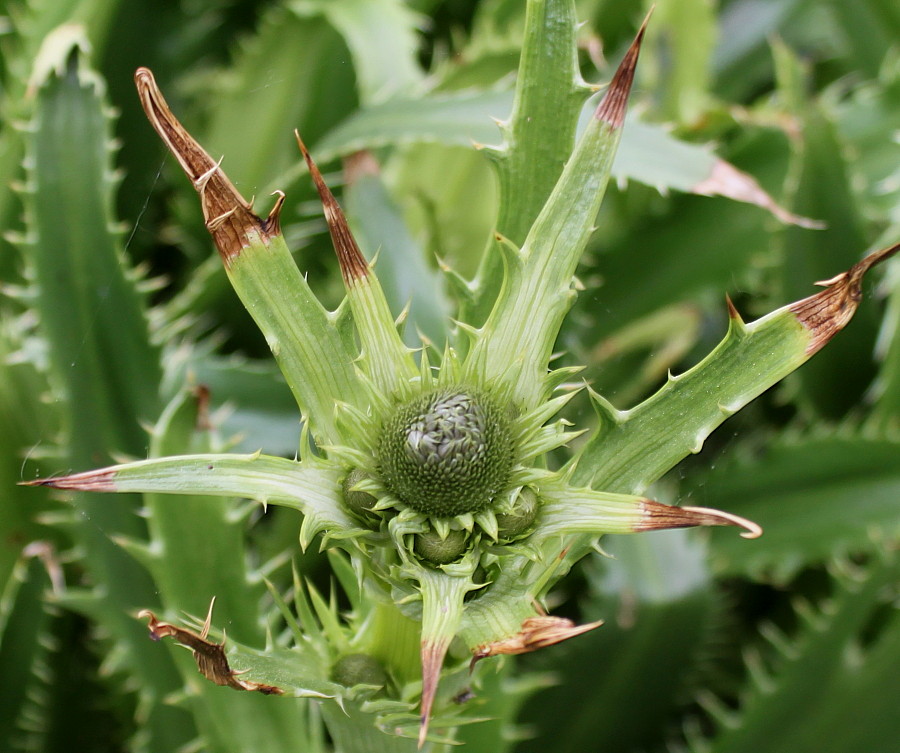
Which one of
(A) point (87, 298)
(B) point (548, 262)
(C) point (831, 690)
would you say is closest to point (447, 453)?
(B) point (548, 262)

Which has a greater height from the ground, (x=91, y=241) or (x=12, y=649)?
(x=91, y=241)

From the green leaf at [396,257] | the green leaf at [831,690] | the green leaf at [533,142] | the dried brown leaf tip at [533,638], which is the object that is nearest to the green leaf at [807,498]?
the green leaf at [831,690]

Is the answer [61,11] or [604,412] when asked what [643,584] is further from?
[61,11]

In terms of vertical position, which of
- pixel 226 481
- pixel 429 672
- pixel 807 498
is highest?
pixel 226 481

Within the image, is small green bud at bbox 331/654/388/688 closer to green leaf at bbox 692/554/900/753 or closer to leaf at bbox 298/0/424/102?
green leaf at bbox 692/554/900/753

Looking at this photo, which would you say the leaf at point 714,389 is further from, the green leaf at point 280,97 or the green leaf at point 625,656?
the green leaf at point 280,97

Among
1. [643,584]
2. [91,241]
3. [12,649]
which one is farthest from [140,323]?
[643,584]

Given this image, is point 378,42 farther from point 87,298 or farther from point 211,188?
point 211,188
